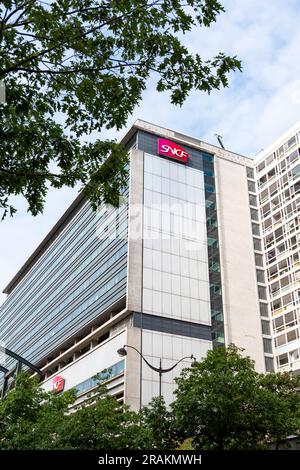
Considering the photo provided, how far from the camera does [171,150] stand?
62.4 m

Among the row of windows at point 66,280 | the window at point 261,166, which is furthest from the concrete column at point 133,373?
the window at point 261,166

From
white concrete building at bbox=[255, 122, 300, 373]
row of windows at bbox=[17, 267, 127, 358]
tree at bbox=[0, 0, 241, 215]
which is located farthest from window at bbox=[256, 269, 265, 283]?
tree at bbox=[0, 0, 241, 215]

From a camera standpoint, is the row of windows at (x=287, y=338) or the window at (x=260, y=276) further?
the window at (x=260, y=276)

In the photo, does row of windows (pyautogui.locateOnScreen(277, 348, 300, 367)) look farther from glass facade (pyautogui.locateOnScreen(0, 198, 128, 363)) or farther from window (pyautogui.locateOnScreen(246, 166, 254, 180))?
window (pyautogui.locateOnScreen(246, 166, 254, 180))

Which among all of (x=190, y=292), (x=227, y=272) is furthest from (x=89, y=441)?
(x=227, y=272)

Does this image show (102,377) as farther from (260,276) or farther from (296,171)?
(296,171)

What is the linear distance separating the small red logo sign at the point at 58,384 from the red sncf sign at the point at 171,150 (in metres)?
29.6

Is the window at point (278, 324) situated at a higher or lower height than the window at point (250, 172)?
lower

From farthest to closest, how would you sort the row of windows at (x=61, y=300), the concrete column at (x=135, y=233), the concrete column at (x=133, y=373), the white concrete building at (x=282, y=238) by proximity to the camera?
the row of windows at (x=61, y=300)
the white concrete building at (x=282, y=238)
the concrete column at (x=135, y=233)
the concrete column at (x=133, y=373)

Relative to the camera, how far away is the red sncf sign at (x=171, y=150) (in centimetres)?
6188

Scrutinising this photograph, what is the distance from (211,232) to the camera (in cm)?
6131

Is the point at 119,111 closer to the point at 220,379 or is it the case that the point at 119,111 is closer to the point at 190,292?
the point at 220,379

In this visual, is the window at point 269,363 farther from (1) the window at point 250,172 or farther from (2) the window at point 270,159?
(2) the window at point 270,159
